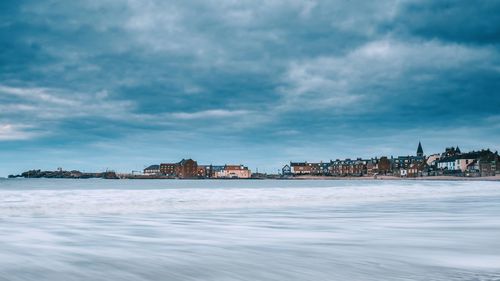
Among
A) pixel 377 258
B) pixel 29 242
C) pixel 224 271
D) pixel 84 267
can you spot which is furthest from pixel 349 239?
pixel 29 242

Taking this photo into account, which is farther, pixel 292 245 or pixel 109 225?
pixel 109 225

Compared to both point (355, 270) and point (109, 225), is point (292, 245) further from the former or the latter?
point (109, 225)

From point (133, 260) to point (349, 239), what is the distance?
351cm

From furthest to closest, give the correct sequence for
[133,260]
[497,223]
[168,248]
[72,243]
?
[497,223] < [72,243] < [168,248] < [133,260]

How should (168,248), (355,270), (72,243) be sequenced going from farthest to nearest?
(72,243) → (168,248) → (355,270)

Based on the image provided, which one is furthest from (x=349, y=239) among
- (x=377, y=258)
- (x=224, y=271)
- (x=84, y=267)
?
(x=84, y=267)

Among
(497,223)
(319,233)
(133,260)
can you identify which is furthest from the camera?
(497,223)

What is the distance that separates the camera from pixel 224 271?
498cm

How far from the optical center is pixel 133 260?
562cm

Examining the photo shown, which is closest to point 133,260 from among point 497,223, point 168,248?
point 168,248

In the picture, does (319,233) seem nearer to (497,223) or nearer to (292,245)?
(292,245)

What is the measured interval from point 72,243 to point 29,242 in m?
0.72

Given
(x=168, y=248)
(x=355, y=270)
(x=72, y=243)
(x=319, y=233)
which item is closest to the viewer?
(x=355, y=270)

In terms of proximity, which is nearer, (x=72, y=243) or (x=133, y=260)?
(x=133, y=260)
